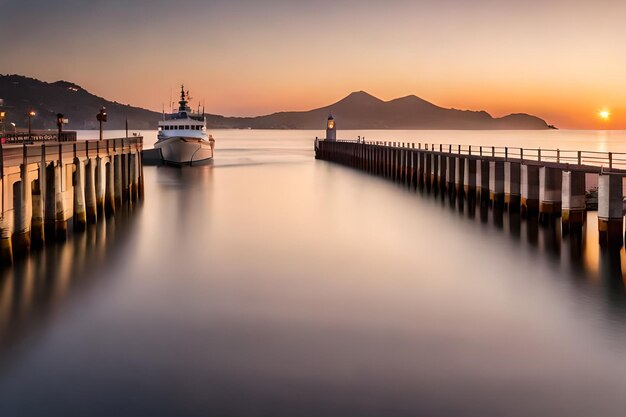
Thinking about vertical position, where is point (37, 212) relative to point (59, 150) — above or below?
below

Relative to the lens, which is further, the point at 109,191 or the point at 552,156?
the point at 109,191

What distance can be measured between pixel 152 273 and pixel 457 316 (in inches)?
490

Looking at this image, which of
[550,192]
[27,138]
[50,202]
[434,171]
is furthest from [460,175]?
[27,138]

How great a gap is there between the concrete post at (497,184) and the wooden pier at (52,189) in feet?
74.7

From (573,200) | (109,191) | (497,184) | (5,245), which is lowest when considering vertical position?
(5,245)

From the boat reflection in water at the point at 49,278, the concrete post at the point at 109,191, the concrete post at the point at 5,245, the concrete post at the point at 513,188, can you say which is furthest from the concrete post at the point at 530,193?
the concrete post at the point at 5,245

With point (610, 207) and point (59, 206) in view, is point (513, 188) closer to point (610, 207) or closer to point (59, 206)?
point (610, 207)

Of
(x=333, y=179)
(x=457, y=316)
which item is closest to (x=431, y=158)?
(x=333, y=179)

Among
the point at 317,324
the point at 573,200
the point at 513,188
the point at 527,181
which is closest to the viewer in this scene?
the point at 317,324

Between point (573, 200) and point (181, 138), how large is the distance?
65.3m

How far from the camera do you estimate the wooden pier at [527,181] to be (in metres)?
28.1

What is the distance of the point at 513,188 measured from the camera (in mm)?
40125

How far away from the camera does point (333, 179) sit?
3056 inches

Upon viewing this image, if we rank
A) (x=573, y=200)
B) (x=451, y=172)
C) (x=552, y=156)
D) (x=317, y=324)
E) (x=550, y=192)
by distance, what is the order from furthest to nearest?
(x=451, y=172) → (x=552, y=156) → (x=550, y=192) → (x=573, y=200) → (x=317, y=324)
